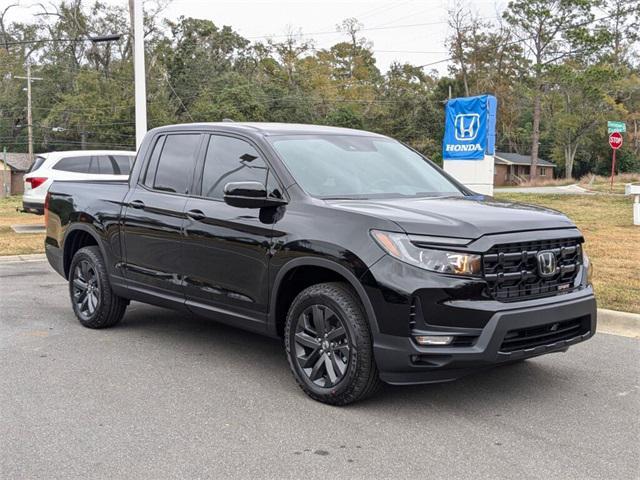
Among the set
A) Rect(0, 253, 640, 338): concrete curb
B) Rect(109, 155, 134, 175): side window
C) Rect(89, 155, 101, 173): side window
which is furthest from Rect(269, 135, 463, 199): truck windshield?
Rect(89, 155, 101, 173): side window

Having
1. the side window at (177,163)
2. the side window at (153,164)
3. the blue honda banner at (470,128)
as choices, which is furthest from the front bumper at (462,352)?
the blue honda banner at (470,128)

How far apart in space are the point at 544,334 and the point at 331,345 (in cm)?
133

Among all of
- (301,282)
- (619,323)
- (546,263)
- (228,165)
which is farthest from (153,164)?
(619,323)

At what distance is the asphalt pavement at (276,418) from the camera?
11.9 feet

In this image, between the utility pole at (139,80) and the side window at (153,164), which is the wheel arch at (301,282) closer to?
the side window at (153,164)

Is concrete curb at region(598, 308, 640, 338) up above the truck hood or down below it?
below

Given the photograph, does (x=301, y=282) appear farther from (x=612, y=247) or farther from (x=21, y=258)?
(x=612, y=247)

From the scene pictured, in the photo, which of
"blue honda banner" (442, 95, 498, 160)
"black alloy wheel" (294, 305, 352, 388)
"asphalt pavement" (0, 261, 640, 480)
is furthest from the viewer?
"blue honda banner" (442, 95, 498, 160)

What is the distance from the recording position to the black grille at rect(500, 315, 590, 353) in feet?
13.6

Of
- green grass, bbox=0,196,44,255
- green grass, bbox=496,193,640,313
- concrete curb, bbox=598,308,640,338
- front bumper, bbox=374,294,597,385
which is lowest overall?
green grass, bbox=0,196,44,255

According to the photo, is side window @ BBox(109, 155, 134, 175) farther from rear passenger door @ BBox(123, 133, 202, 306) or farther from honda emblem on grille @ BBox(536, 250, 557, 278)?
honda emblem on grille @ BBox(536, 250, 557, 278)

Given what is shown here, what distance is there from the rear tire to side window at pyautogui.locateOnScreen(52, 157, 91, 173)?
9.31m

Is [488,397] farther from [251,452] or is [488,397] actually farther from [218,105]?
[218,105]

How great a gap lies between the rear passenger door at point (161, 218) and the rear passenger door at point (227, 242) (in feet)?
0.48
